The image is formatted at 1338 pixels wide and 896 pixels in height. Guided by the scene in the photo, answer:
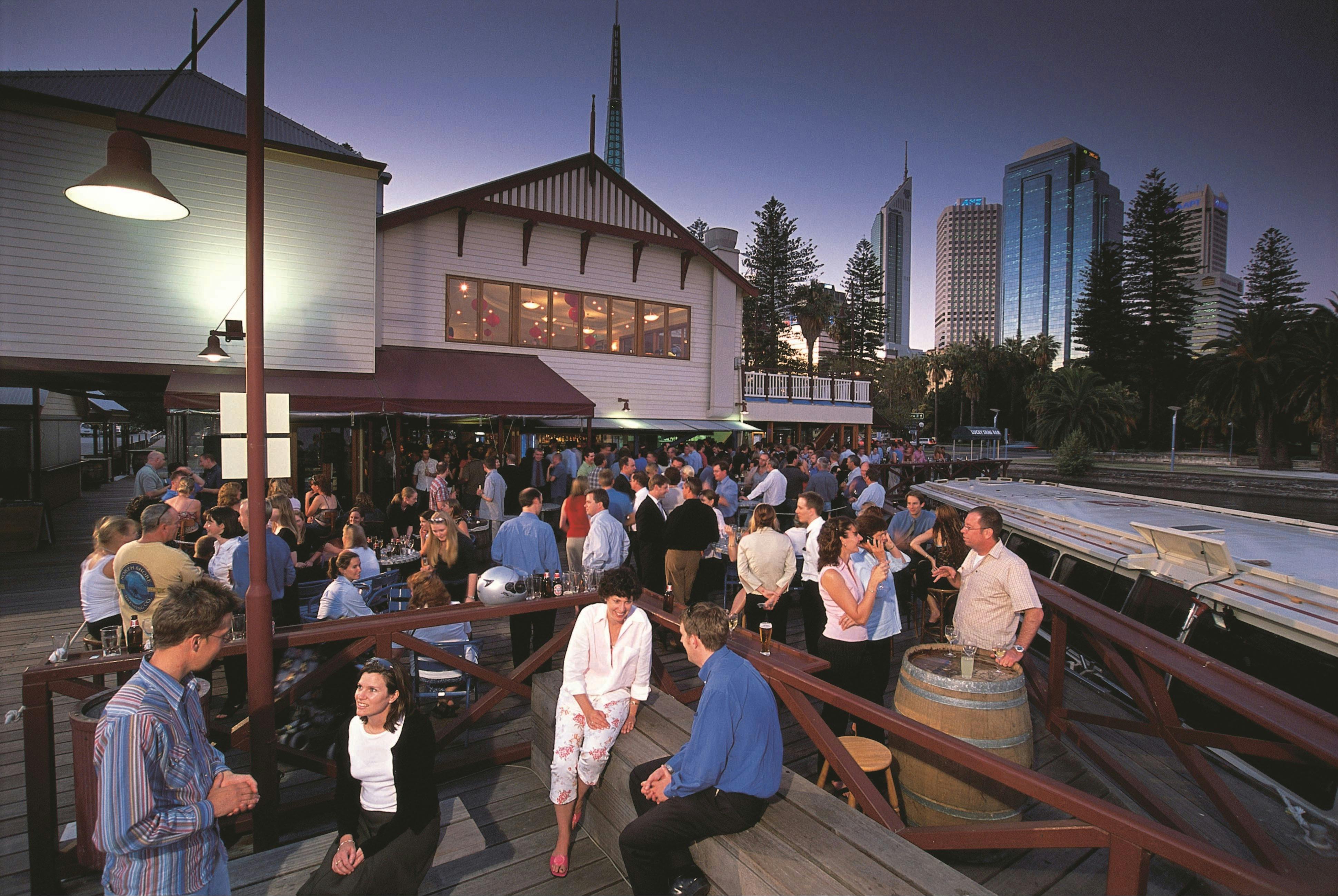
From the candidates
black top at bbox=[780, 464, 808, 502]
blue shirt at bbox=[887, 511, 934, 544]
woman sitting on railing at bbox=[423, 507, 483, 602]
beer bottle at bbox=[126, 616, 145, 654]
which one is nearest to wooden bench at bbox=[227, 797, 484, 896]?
beer bottle at bbox=[126, 616, 145, 654]

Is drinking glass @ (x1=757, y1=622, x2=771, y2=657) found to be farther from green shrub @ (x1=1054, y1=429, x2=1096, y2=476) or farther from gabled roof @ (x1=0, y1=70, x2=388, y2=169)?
green shrub @ (x1=1054, y1=429, x2=1096, y2=476)

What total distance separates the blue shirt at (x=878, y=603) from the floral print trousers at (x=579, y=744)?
83.1 inches

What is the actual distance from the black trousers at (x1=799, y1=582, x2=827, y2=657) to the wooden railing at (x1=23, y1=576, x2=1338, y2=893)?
1302 mm

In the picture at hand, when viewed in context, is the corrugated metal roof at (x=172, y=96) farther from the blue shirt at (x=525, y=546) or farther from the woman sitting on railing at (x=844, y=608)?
the woman sitting on railing at (x=844, y=608)

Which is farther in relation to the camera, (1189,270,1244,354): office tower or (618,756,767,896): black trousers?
(1189,270,1244,354): office tower

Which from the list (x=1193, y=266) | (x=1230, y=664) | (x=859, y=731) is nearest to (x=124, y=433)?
(x=859, y=731)

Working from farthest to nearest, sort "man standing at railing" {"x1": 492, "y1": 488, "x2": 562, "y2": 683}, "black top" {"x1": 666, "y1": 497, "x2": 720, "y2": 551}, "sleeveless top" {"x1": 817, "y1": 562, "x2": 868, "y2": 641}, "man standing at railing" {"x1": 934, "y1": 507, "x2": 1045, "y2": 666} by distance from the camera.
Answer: "black top" {"x1": 666, "y1": 497, "x2": 720, "y2": 551} → "man standing at railing" {"x1": 492, "y1": 488, "x2": 562, "y2": 683} → "sleeveless top" {"x1": 817, "y1": 562, "x2": 868, "y2": 641} → "man standing at railing" {"x1": 934, "y1": 507, "x2": 1045, "y2": 666}

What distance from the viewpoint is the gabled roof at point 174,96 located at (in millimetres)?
14109

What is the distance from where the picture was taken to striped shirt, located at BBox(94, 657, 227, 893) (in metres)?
2.14

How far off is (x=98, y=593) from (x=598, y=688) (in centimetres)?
459

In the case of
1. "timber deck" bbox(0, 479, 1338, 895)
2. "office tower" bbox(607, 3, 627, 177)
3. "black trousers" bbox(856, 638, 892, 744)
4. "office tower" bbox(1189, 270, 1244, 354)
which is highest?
"office tower" bbox(607, 3, 627, 177)

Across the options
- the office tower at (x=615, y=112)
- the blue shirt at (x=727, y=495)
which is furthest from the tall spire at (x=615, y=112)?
the blue shirt at (x=727, y=495)

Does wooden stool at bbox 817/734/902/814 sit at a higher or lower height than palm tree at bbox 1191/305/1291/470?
lower

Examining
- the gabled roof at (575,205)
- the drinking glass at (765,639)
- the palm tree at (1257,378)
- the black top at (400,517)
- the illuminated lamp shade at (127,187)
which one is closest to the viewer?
the illuminated lamp shade at (127,187)
